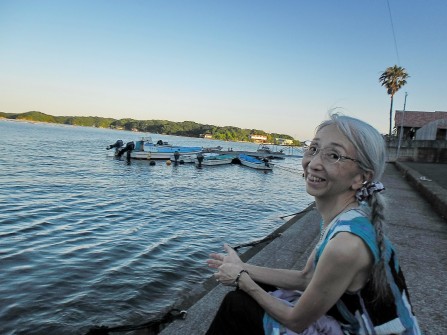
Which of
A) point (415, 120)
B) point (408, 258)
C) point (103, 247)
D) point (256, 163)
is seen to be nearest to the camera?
point (408, 258)

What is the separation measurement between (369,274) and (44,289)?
6.24m

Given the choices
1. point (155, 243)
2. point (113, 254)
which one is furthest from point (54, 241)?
point (155, 243)

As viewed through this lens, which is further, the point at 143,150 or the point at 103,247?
the point at 143,150

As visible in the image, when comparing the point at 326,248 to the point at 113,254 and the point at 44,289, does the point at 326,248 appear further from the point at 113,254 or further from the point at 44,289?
the point at 113,254

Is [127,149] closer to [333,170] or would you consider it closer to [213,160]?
[213,160]

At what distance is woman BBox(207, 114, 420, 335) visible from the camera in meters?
1.57

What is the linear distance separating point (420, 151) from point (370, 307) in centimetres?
3697

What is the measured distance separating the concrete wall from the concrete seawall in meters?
25.8

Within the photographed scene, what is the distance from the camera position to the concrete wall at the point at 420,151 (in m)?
31.2

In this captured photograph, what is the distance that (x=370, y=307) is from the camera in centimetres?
166

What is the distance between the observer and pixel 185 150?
161 ft

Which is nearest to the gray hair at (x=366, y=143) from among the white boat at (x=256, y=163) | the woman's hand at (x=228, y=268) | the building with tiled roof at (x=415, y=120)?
the woman's hand at (x=228, y=268)

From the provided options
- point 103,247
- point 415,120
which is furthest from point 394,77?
point 103,247

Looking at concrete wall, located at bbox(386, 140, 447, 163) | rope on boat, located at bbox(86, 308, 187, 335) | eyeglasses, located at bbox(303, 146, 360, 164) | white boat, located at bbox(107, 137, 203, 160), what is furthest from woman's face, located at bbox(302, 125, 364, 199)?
white boat, located at bbox(107, 137, 203, 160)
